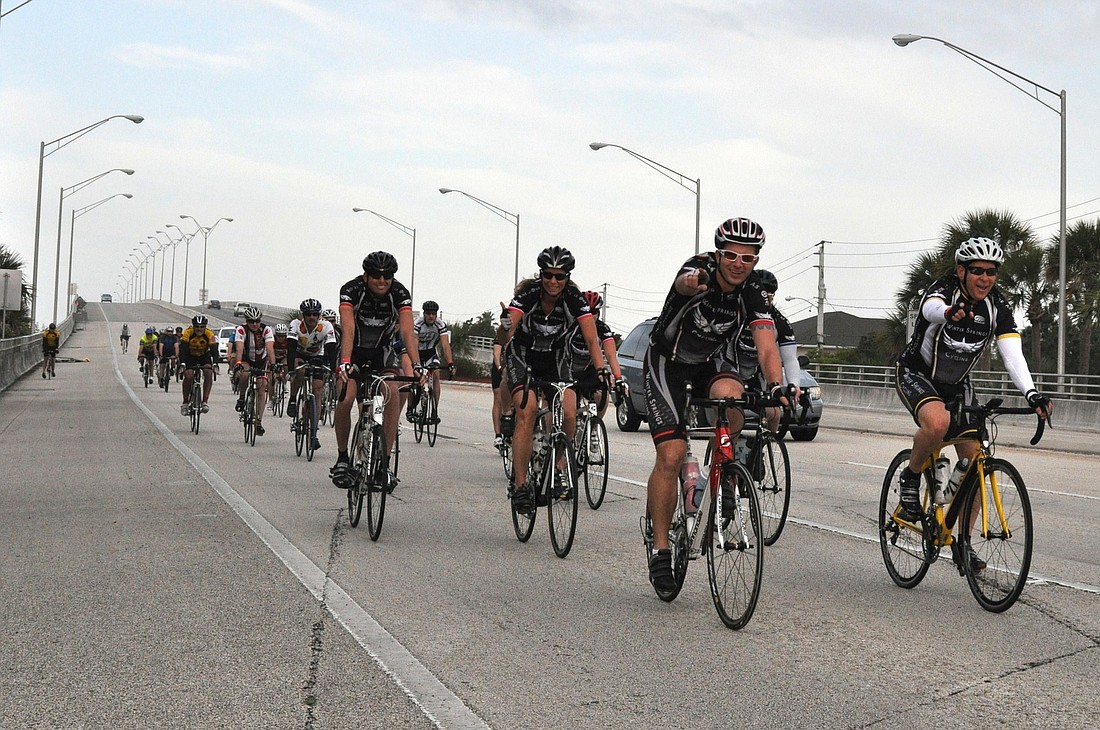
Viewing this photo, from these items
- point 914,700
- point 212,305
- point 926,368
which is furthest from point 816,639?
point 212,305

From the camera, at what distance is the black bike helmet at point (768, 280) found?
30.9 ft

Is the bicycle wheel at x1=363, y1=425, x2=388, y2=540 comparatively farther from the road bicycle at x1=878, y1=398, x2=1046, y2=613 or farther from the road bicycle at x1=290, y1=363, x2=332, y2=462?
the road bicycle at x1=290, y1=363, x2=332, y2=462

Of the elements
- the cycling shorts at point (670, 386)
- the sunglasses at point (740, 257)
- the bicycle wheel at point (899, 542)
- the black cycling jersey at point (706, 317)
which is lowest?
the bicycle wheel at point (899, 542)

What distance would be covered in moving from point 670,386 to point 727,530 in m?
0.95

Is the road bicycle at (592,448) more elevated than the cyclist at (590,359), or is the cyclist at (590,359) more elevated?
the cyclist at (590,359)

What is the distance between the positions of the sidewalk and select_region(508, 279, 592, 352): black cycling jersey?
7.65 ft

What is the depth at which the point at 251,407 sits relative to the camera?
58.0 ft

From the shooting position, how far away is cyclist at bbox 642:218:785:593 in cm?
653

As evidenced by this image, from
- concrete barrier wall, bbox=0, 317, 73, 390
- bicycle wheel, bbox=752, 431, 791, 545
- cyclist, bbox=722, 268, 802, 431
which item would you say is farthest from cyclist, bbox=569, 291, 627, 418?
concrete barrier wall, bbox=0, 317, 73, 390

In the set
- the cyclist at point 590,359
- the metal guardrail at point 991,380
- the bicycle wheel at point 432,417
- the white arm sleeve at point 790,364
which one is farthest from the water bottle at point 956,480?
the metal guardrail at point 991,380

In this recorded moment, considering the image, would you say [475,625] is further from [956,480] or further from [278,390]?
[278,390]

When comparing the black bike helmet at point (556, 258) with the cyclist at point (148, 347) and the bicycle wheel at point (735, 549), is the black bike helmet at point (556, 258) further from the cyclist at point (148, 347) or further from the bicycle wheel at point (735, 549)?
the cyclist at point (148, 347)

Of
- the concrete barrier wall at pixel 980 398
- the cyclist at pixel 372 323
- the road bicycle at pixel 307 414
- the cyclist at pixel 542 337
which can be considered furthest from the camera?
the concrete barrier wall at pixel 980 398

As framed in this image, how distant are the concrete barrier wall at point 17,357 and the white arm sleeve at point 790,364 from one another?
30.6 m
